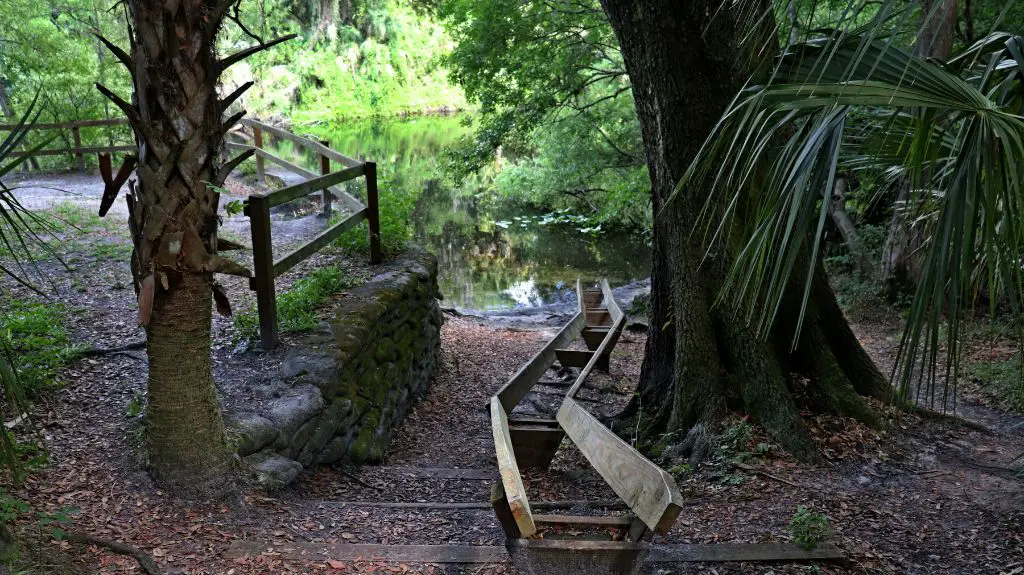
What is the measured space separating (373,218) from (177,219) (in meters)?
4.54

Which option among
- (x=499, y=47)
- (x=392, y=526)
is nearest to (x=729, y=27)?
(x=392, y=526)

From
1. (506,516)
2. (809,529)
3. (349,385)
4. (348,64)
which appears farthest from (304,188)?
(348,64)

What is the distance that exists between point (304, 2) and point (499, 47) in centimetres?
2951

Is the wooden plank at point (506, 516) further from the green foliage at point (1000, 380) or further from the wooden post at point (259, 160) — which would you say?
the wooden post at point (259, 160)

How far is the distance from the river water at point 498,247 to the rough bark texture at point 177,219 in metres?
5.15

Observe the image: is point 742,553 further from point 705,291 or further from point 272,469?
point 272,469

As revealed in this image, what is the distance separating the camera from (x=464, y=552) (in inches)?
152

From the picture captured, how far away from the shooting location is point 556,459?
596 centimetres

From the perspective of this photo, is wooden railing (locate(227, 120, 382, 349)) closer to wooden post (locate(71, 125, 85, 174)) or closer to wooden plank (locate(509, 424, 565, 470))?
wooden plank (locate(509, 424, 565, 470))

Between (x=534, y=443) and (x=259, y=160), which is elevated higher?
(x=259, y=160)

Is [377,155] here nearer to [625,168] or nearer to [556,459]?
[625,168]

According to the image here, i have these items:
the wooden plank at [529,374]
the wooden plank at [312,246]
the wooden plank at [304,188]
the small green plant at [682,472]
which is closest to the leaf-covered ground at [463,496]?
the small green plant at [682,472]

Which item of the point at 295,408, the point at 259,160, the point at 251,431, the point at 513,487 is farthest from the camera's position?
the point at 259,160

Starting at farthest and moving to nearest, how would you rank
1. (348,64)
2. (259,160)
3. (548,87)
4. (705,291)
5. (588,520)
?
(348,64) → (259,160) → (548,87) → (705,291) → (588,520)
